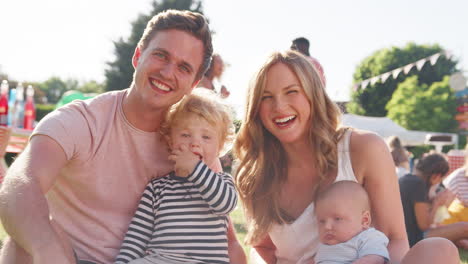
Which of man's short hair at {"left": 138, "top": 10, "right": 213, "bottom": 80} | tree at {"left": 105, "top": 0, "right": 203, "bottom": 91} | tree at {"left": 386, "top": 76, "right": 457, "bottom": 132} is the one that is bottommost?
tree at {"left": 386, "top": 76, "right": 457, "bottom": 132}

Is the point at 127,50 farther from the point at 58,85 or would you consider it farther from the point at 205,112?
the point at 58,85

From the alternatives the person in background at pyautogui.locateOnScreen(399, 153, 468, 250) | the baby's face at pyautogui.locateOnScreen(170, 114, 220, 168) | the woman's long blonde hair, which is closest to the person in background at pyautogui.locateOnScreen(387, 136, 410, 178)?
the person in background at pyautogui.locateOnScreen(399, 153, 468, 250)

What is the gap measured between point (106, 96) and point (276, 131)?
98 centimetres

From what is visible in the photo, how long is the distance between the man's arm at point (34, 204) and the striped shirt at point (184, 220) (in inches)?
17.1

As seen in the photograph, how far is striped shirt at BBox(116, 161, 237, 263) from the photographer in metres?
2.40

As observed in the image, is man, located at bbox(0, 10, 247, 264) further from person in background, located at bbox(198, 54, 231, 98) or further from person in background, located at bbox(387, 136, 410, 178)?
person in background, located at bbox(387, 136, 410, 178)

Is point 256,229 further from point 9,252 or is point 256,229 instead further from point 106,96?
point 9,252

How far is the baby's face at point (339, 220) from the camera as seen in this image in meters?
2.44

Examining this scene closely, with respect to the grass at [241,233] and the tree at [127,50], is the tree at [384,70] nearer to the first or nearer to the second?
the tree at [127,50]

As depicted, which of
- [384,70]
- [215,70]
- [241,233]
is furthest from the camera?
[384,70]

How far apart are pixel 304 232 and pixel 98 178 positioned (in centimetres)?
115

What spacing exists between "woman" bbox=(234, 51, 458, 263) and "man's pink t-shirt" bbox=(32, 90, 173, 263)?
2.37 feet

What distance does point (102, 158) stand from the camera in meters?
2.46

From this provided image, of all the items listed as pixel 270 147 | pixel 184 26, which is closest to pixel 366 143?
pixel 270 147
